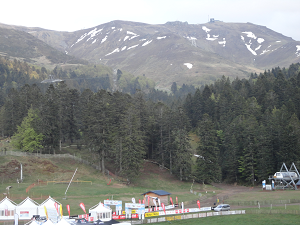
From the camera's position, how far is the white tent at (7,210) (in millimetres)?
40219

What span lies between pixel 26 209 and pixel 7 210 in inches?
90.1

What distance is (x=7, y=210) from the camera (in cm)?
4038

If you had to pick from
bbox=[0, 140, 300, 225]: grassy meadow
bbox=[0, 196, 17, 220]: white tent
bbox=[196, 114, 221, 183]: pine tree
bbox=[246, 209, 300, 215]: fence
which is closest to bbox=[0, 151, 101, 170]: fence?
bbox=[0, 140, 300, 225]: grassy meadow

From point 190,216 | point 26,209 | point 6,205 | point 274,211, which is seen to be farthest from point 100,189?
point 274,211

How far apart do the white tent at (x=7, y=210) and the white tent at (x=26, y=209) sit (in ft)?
2.85

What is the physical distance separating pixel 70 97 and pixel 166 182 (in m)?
37.6

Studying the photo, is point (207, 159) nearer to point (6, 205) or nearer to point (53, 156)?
point (53, 156)

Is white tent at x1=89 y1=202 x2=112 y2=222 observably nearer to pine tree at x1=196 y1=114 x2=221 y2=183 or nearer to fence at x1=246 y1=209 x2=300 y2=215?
fence at x1=246 y1=209 x2=300 y2=215

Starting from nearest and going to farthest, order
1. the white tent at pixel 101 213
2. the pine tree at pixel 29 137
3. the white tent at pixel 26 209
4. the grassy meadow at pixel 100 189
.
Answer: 1. the white tent at pixel 101 213
2. the white tent at pixel 26 209
3. the grassy meadow at pixel 100 189
4. the pine tree at pixel 29 137

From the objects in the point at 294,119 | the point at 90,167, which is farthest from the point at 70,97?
the point at 294,119

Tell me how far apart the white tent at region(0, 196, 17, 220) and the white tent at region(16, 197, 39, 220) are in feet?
2.85

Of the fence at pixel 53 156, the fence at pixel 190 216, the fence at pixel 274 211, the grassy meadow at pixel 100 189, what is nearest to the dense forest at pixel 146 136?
the fence at pixel 53 156

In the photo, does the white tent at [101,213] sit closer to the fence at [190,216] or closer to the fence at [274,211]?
the fence at [190,216]

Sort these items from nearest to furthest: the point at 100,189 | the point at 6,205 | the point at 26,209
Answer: the point at 6,205 → the point at 26,209 → the point at 100,189
